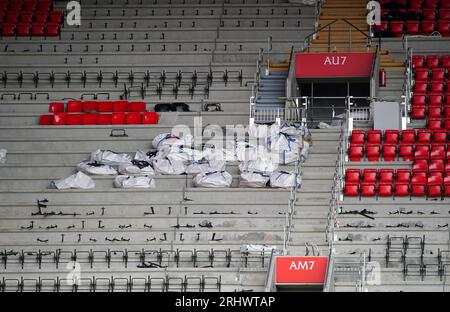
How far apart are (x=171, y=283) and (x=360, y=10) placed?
38.4 feet

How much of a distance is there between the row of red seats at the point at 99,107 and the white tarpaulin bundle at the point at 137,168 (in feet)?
8.79

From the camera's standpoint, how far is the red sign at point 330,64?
24.3 meters

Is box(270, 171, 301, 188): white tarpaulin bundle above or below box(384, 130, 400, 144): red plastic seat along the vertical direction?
below

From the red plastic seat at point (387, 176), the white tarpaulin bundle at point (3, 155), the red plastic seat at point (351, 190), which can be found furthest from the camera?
the white tarpaulin bundle at point (3, 155)

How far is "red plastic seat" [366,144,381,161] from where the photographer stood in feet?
70.3

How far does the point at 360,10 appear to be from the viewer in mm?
26953

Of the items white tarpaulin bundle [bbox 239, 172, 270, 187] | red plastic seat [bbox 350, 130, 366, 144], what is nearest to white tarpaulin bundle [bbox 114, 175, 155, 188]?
white tarpaulin bundle [bbox 239, 172, 270, 187]

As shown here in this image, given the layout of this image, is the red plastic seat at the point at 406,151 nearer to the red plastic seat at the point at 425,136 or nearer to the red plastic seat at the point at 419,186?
the red plastic seat at the point at 425,136

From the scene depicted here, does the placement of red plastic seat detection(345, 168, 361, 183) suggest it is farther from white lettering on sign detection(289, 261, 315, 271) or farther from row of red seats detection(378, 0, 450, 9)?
row of red seats detection(378, 0, 450, 9)

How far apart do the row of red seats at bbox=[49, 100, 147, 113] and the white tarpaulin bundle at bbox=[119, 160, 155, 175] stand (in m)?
2.68

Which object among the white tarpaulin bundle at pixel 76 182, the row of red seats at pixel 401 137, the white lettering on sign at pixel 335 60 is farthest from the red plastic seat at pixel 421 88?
the white tarpaulin bundle at pixel 76 182

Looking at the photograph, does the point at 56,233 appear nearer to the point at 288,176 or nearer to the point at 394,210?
the point at 288,176

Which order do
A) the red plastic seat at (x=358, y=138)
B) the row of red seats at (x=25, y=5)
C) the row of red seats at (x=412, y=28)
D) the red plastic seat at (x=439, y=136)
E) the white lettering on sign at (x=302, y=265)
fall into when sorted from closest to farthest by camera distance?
the white lettering on sign at (x=302, y=265)
the red plastic seat at (x=439, y=136)
the red plastic seat at (x=358, y=138)
the row of red seats at (x=412, y=28)
the row of red seats at (x=25, y=5)

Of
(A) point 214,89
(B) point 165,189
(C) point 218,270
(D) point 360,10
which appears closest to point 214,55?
(A) point 214,89
